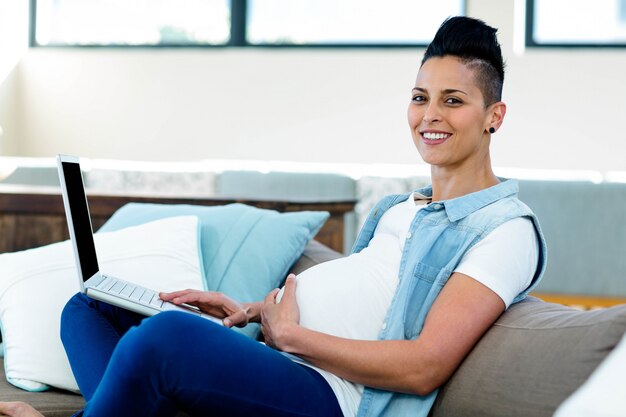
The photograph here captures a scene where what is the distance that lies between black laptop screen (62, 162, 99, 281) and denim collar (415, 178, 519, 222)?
0.64m

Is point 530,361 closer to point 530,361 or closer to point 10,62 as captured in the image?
point 530,361

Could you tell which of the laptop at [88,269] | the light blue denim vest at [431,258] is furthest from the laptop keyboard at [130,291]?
the light blue denim vest at [431,258]

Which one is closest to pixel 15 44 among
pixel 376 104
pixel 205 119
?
pixel 205 119

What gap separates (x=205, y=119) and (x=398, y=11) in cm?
125

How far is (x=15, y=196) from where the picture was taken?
254 centimetres

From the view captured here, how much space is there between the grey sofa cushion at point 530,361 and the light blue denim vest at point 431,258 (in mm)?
78

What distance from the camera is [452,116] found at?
1.58 m

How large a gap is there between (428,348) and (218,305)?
1.78 ft

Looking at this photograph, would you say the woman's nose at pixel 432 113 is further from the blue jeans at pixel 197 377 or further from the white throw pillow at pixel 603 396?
the white throw pillow at pixel 603 396

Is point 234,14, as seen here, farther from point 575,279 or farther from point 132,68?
point 575,279

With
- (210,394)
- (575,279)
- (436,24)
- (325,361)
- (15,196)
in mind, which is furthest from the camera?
(436,24)

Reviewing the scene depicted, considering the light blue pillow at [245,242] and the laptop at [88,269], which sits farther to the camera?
the light blue pillow at [245,242]

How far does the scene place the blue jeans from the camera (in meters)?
1.25

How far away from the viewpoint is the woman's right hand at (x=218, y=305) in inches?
67.0
